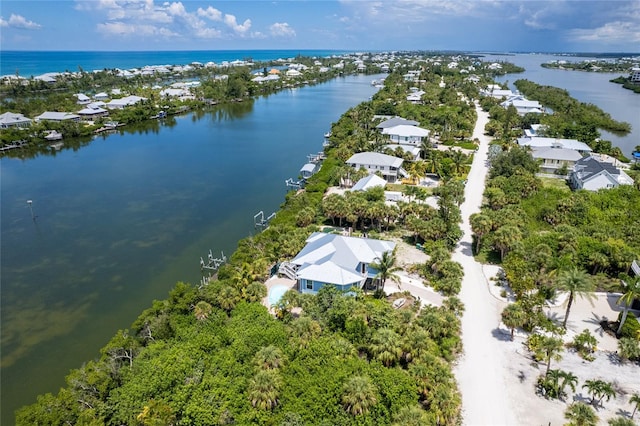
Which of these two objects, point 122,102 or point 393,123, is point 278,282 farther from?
point 122,102

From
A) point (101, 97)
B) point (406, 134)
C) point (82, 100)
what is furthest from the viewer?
point (101, 97)

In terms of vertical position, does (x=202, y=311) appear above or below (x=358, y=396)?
below

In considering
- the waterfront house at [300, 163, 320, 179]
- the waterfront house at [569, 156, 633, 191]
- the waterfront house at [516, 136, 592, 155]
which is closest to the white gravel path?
the waterfront house at [569, 156, 633, 191]

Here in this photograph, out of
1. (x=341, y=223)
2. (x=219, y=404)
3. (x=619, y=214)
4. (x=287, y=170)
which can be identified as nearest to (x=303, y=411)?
(x=219, y=404)

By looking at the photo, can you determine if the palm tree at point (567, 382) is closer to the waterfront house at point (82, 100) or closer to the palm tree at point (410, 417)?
the palm tree at point (410, 417)

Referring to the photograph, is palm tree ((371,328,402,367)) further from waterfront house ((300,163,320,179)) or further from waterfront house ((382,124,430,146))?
waterfront house ((382,124,430,146))

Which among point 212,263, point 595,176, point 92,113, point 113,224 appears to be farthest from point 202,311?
point 92,113

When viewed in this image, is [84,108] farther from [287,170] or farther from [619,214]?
[619,214]
